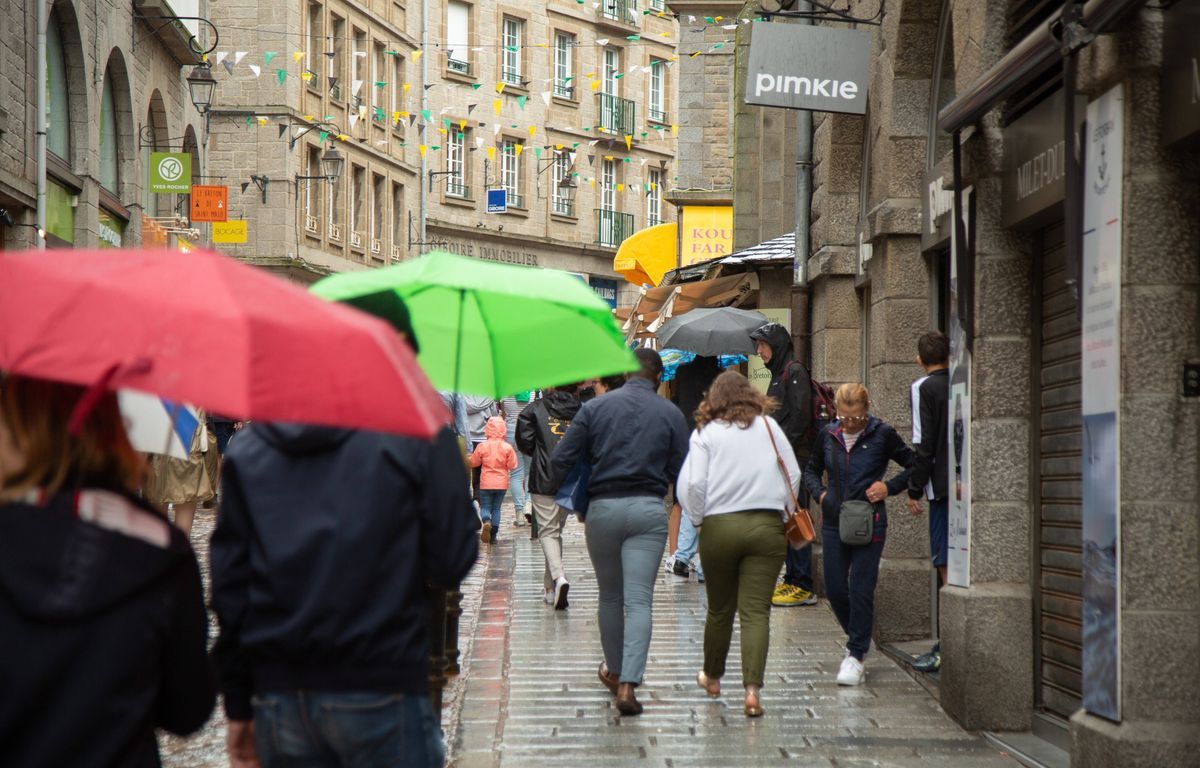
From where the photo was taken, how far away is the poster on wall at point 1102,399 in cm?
648

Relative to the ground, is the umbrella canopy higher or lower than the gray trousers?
higher

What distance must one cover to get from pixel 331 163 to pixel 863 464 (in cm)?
3359

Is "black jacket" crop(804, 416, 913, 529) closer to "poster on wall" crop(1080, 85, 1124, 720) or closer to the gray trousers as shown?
the gray trousers

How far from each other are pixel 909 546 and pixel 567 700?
3.35 meters

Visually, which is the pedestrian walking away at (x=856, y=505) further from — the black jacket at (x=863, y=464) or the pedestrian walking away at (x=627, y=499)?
the pedestrian walking away at (x=627, y=499)

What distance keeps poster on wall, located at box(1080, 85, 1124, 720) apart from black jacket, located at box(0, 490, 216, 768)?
417 cm

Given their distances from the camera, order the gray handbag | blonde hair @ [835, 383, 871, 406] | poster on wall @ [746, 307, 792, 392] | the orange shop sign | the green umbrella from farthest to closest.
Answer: the orange shop sign < poster on wall @ [746, 307, 792, 392] < blonde hair @ [835, 383, 871, 406] < the gray handbag < the green umbrella

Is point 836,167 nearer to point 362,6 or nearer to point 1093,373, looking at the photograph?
point 1093,373

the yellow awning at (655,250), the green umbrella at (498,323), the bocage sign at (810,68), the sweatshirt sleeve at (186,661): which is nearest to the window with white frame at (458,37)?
the yellow awning at (655,250)

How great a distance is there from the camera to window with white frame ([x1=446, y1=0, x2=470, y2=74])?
51.7 m

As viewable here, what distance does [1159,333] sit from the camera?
20.9 ft

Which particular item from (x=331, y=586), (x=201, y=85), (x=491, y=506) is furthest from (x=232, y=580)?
(x=201, y=85)

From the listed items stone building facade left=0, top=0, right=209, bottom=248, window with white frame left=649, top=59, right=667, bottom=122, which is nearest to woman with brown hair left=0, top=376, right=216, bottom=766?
stone building facade left=0, top=0, right=209, bottom=248

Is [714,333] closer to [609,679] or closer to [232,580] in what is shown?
[609,679]
